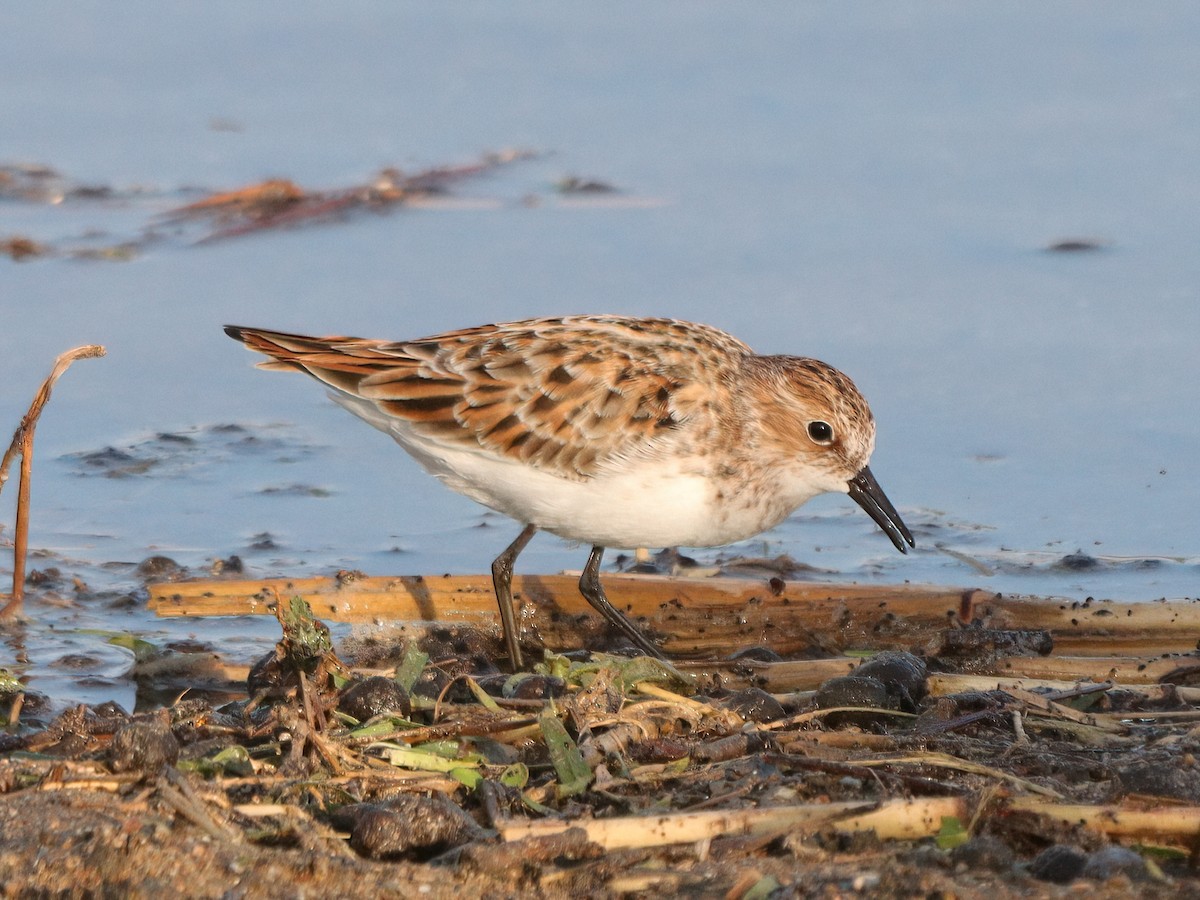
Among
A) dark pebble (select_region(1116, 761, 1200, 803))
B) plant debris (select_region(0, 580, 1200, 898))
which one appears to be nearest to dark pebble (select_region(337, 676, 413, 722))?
plant debris (select_region(0, 580, 1200, 898))

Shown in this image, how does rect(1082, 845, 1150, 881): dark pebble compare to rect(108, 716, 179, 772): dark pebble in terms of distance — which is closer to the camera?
rect(1082, 845, 1150, 881): dark pebble

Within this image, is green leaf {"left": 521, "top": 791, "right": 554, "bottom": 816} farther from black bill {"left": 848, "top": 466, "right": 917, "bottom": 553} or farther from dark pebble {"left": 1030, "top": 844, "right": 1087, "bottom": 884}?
black bill {"left": 848, "top": 466, "right": 917, "bottom": 553}

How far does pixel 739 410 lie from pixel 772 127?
199 inches

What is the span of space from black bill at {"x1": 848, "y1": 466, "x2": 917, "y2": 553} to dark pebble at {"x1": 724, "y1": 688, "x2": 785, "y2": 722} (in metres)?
1.48

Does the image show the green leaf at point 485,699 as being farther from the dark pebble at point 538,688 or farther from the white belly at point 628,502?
the white belly at point 628,502

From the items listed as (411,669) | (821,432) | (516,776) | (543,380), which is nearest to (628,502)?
(543,380)

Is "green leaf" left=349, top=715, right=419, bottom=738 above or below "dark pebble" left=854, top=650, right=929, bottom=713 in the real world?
below

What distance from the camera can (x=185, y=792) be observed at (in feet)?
13.4

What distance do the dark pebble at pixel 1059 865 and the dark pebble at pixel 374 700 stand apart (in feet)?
6.15

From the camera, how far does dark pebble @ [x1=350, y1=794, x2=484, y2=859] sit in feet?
13.2

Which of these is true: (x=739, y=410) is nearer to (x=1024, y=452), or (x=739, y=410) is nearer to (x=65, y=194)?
(x=1024, y=452)

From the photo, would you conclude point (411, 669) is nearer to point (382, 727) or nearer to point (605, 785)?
point (382, 727)

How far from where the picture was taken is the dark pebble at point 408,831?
403 cm

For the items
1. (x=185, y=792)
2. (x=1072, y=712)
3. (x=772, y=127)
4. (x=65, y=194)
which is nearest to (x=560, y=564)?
(x=1072, y=712)
